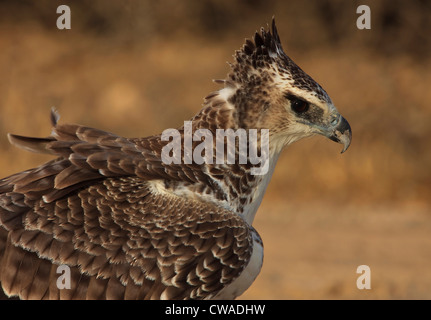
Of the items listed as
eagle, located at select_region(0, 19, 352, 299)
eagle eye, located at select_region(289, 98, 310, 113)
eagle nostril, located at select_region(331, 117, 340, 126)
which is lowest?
eagle, located at select_region(0, 19, 352, 299)

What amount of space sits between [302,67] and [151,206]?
47.4 feet

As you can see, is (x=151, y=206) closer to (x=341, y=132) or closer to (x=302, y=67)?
(x=341, y=132)

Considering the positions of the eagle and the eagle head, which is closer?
the eagle

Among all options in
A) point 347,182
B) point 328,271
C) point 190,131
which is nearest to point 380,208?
point 347,182

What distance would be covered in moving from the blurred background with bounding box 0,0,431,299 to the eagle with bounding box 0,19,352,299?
12.0 metres

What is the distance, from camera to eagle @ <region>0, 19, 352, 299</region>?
4.50 m

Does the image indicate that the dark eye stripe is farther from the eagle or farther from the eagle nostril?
the eagle nostril

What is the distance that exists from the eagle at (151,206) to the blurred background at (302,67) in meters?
12.0

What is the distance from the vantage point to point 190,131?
5.16 m

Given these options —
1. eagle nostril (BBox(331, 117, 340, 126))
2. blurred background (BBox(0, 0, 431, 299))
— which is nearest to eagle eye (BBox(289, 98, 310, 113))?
eagle nostril (BBox(331, 117, 340, 126))

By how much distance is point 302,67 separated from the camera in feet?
61.3

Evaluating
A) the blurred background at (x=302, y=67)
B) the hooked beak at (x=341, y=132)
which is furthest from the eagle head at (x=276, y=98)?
the blurred background at (x=302, y=67)

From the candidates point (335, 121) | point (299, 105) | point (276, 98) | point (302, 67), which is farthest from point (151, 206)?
point (302, 67)

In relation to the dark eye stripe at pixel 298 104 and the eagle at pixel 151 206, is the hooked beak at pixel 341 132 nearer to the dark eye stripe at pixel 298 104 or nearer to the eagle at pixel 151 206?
the eagle at pixel 151 206
